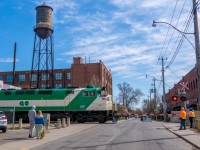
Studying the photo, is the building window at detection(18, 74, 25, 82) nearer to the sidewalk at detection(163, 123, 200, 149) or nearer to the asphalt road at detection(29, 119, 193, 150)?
the sidewalk at detection(163, 123, 200, 149)

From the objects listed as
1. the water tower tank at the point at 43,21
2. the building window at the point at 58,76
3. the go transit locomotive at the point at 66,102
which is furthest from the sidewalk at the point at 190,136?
the building window at the point at 58,76

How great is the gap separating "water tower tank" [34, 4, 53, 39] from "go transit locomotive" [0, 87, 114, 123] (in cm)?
2082

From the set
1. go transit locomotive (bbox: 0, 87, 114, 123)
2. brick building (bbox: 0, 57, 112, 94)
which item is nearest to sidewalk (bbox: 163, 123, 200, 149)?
go transit locomotive (bbox: 0, 87, 114, 123)

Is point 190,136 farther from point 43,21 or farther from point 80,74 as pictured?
point 80,74

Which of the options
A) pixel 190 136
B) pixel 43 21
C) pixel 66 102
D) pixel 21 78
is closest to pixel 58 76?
pixel 21 78

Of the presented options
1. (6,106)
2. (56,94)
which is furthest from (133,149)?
(6,106)

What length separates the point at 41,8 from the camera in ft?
190

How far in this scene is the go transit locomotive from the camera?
1543 inches

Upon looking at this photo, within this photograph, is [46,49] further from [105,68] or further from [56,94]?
[105,68]

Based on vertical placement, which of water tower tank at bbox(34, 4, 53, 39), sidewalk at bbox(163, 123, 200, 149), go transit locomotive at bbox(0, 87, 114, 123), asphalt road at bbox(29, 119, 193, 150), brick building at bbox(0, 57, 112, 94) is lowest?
asphalt road at bbox(29, 119, 193, 150)

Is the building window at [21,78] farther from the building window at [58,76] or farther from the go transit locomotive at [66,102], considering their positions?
the go transit locomotive at [66,102]

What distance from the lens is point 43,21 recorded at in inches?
2372

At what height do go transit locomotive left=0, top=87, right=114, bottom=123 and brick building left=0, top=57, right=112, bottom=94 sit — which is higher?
brick building left=0, top=57, right=112, bottom=94

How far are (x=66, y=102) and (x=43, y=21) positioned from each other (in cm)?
2461
